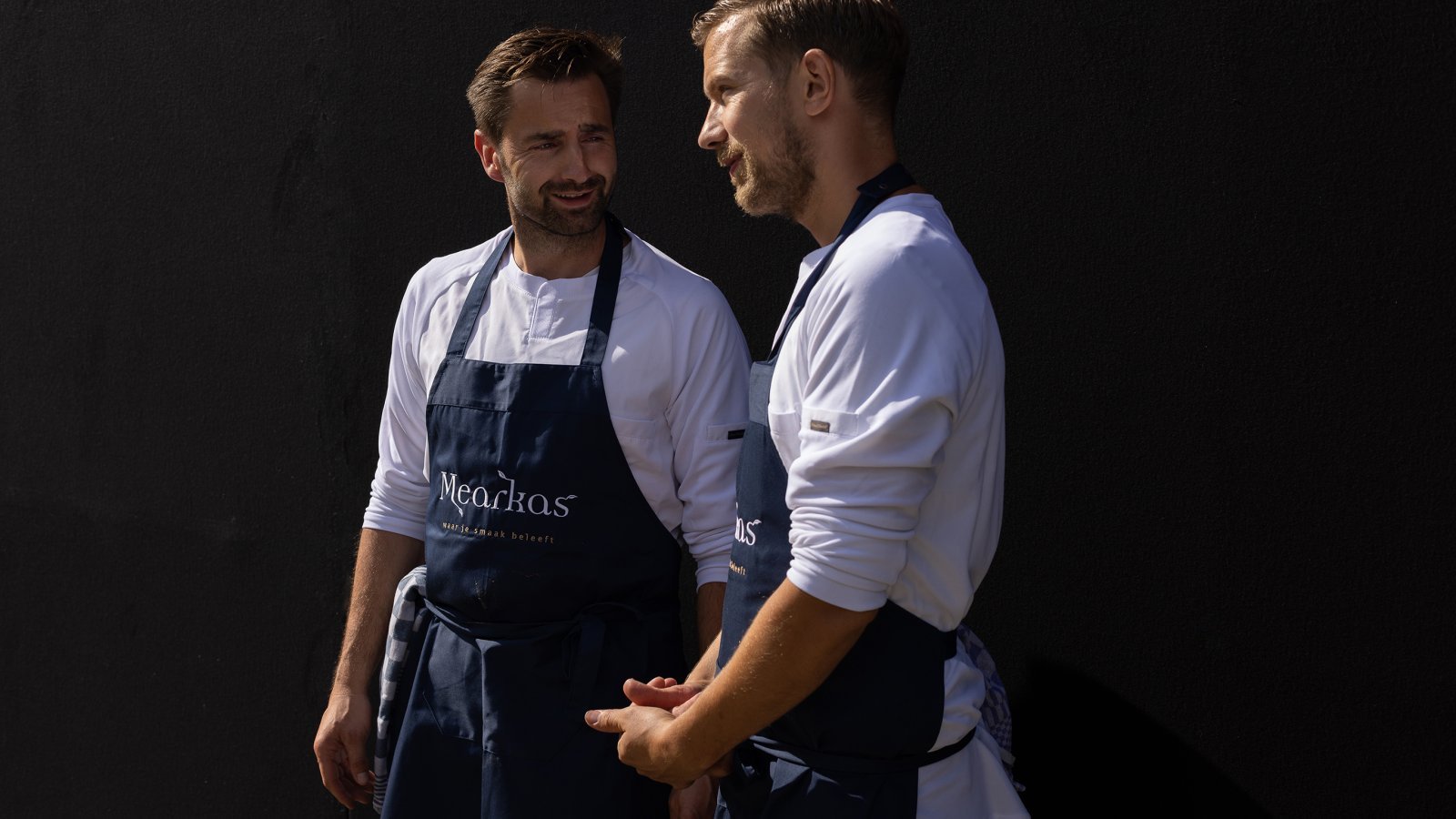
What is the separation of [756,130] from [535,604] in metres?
0.68

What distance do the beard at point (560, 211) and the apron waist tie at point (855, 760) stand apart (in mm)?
759

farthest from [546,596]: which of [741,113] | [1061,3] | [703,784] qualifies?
[1061,3]

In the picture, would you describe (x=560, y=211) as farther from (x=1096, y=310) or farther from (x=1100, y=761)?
(x=1100, y=761)

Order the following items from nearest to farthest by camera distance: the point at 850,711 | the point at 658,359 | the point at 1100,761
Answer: the point at 850,711 → the point at 658,359 → the point at 1100,761

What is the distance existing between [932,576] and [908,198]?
1.22 feet

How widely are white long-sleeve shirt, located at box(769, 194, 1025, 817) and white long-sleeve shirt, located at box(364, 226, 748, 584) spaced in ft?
1.25

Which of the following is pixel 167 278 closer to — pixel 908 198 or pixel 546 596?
pixel 546 596

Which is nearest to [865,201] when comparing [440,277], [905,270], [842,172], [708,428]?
[842,172]

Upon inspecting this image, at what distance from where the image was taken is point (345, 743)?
1840 mm

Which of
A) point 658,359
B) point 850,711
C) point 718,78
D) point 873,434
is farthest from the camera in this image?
point 658,359

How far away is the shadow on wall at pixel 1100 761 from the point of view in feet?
5.65

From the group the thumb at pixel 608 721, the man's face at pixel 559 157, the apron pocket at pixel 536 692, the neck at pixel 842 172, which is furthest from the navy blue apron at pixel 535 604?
the neck at pixel 842 172

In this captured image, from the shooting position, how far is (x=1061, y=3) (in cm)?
174

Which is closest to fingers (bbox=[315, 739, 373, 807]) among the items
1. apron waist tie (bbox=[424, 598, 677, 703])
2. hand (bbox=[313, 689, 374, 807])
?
hand (bbox=[313, 689, 374, 807])
